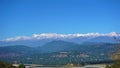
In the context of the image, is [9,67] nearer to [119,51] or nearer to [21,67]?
[21,67]

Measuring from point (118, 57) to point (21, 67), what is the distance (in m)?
29.4

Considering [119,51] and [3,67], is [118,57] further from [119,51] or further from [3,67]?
[3,67]

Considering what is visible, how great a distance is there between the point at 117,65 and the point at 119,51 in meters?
3.98

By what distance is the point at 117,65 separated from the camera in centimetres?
6981

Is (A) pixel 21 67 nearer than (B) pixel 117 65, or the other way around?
(B) pixel 117 65

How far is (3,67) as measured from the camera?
90438 mm

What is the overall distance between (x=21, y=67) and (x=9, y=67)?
5.03 meters

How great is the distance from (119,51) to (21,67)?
31815mm

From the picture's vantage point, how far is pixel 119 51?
67.2 m

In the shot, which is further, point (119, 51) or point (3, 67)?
point (3, 67)

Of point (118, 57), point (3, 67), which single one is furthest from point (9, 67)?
point (118, 57)

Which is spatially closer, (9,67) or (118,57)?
(118,57)

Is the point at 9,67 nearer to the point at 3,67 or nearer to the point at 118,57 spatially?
the point at 3,67

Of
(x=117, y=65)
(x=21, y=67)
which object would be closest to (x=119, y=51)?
(x=117, y=65)
